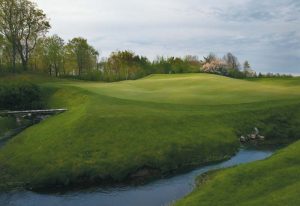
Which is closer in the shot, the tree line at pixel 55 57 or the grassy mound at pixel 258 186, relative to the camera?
the grassy mound at pixel 258 186

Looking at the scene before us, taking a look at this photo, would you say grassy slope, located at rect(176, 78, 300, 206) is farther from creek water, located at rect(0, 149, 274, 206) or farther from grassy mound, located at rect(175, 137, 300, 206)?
creek water, located at rect(0, 149, 274, 206)

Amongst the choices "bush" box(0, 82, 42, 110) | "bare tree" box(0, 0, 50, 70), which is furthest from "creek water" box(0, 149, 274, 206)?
"bare tree" box(0, 0, 50, 70)

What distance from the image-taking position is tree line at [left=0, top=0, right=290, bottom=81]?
390 ft

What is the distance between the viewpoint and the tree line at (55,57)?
119m

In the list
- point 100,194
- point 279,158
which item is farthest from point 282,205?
point 100,194

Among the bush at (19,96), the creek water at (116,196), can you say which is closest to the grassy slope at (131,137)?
the creek water at (116,196)

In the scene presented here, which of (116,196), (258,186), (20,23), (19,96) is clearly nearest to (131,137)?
(116,196)

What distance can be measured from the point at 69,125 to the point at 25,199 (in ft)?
52.1

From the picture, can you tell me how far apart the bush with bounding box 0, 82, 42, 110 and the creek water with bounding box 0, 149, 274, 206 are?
150ft

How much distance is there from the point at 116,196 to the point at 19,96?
167 feet

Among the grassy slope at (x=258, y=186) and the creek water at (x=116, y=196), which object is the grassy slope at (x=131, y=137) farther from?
the grassy slope at (x=258, y=186)

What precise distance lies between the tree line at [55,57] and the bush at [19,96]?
125 feet

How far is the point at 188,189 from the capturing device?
35344mm

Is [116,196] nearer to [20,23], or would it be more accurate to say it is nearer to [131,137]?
[131,137]
